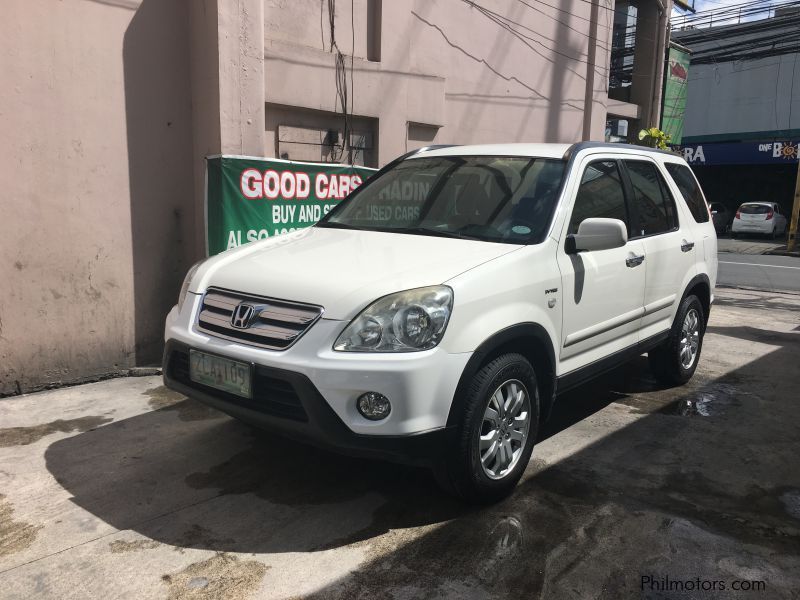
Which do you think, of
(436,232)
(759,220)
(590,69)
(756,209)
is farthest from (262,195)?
(756,209)

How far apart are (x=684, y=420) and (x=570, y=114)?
7.76 m

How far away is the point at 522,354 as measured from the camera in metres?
3.48

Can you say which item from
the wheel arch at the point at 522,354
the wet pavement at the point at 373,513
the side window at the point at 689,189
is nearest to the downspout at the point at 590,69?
the side window at the point at 689,189

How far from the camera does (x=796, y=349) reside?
273 inches

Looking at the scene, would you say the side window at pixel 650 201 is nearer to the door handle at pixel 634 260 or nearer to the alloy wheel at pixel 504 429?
the door handle at pixel 634 260

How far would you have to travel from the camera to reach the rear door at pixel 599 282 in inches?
148

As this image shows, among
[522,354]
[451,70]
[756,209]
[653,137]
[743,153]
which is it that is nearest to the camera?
[522,354]

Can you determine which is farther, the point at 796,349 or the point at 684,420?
the point at 796,349

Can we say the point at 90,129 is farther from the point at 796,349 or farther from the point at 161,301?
the point at 796,349

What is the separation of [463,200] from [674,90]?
70.7 ft

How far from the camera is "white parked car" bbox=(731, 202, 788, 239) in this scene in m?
25.5

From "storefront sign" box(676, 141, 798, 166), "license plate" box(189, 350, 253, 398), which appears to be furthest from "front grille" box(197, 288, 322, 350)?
"storefront sign" box(676, 141, 798, 166)

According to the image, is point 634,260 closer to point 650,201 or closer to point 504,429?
point 650,201

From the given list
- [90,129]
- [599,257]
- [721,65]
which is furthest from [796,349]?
[721,65]
